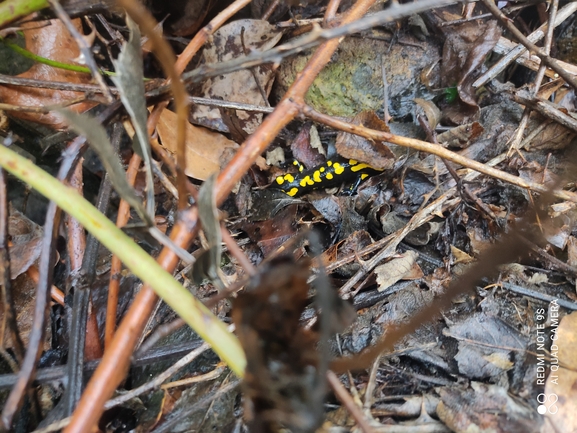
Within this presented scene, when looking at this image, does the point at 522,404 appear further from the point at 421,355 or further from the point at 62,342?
the point at 62,342

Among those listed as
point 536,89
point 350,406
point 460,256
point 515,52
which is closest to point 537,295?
point 460,256

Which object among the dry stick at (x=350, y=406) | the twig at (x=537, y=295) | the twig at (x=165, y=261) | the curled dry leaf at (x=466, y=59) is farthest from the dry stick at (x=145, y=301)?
the curled dry leaf at (x=466, y=59)

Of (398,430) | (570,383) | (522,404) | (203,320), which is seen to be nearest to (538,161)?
(570,383)

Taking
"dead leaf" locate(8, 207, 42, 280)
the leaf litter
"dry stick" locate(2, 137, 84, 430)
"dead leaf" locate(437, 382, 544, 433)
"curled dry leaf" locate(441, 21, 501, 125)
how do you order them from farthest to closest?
"curled dry leaf" locate(441, 21, 501, 125)
"dead leaf" locate(8, 207, 42, 280)
"dead leaf" locate(437, 382, 544, 433)
"dry stick" locate(2, 137, 84, 430)
the leaf litter

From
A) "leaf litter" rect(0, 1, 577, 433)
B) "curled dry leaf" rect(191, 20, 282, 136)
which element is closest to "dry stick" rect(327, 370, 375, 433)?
→ "leaf litter" rect(0, 1, 577, 433)

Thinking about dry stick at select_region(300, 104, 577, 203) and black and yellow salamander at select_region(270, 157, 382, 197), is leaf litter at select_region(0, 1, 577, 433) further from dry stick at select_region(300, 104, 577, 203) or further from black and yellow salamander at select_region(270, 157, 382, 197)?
dry stick at select_region(300, 104, 577, 203)

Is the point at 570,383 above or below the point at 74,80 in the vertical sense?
below
